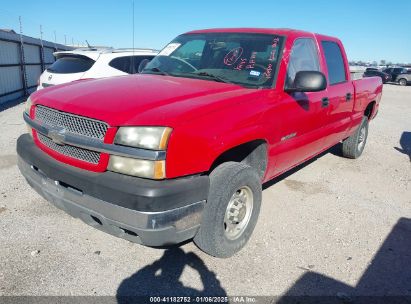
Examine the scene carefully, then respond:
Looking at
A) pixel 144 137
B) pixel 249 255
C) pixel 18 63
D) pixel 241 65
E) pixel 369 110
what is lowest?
pixel 249 255

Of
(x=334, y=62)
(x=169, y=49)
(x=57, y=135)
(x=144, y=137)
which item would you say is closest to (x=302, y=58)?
(x=334, y=62)

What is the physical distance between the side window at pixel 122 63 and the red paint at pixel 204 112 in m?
3.96

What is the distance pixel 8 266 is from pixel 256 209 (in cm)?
210

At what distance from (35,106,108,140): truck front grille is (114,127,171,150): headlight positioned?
16 cm

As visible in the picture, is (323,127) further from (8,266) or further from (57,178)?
(8,266)

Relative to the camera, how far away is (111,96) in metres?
2.79

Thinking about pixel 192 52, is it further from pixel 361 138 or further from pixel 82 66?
pixel 82 66

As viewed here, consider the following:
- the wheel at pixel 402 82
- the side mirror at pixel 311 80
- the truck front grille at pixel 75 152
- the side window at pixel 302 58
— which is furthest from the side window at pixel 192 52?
the wheel at pixel 402 82

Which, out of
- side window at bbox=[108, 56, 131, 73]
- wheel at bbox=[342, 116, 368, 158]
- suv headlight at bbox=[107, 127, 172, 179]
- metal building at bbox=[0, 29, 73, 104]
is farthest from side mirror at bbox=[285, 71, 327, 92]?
metal building at bbox=[0, 29, 73, 104]

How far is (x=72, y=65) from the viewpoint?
7473 mm

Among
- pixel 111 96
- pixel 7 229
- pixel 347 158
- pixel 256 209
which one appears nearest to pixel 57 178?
pixel 111 96

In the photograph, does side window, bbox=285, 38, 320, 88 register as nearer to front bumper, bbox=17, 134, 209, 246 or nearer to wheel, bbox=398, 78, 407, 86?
front bumper, bbox=17, 134, 209, 246

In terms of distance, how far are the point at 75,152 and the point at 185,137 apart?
868 millimetres

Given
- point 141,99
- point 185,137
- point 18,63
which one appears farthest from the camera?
point 18,63
